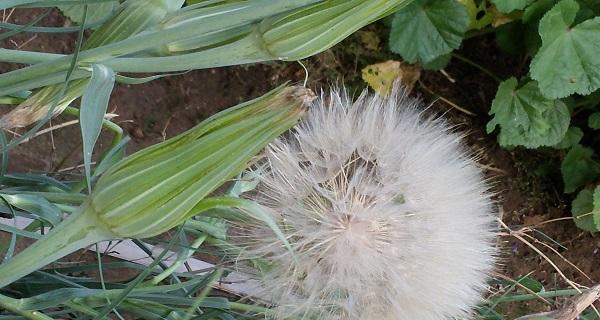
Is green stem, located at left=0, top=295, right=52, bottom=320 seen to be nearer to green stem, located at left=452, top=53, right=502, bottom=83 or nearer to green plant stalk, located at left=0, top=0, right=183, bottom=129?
green plant stalk, located at left=0, top=0, right=183, bottom=129

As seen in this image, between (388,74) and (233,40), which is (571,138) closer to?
(388,74)

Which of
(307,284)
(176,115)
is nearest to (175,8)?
(307,284)

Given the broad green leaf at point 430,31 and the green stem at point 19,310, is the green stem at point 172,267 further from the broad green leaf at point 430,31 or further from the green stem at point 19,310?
the broad green leaf at point 430,31

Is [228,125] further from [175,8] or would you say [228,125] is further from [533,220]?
[533,220]

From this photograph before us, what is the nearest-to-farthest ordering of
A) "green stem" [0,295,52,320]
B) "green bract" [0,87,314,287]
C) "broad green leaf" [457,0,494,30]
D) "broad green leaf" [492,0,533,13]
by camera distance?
"green bract" [0,87,314,287]
"green stem" [0,295,52,320]
"broad green leaf" [492,0,533,13]
"broad green leaf" [457,0,494,30]

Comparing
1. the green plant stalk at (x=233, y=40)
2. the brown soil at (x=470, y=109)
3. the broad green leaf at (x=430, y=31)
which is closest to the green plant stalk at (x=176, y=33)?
the green plant stalk at (x=233, y=40)

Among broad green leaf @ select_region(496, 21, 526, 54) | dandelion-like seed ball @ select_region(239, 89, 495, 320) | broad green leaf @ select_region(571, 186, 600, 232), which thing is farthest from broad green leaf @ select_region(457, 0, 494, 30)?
dandelion-like seed ball @ select_region(239, 89, 495, 320)

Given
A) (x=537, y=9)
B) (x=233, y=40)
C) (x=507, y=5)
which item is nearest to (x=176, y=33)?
(x=233, y=40)
